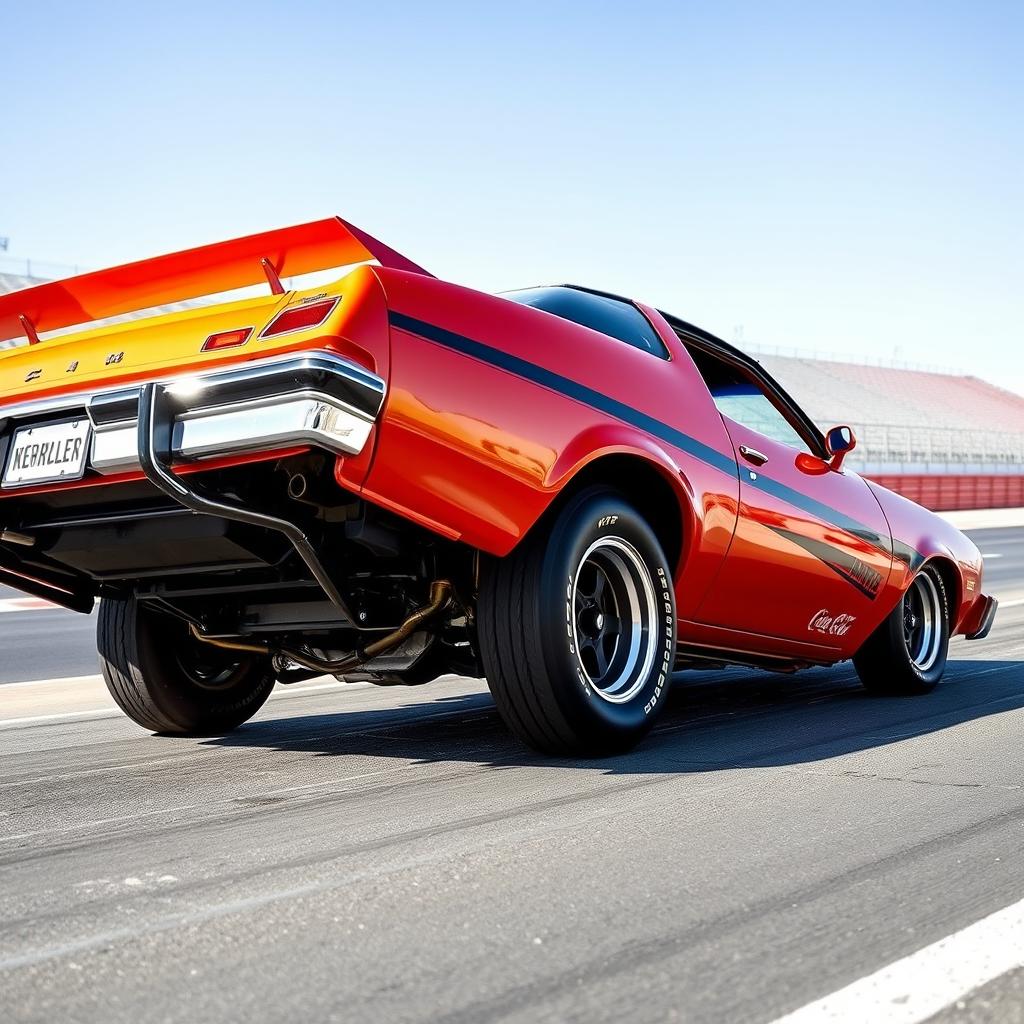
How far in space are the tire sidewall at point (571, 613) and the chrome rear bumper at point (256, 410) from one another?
2.74ft

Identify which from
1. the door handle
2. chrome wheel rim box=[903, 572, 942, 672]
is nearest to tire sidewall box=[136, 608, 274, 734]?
the door handle

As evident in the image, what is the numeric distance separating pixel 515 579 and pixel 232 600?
1.16 metres

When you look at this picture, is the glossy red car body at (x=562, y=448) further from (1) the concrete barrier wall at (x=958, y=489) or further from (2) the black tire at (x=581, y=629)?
(1) the concrete barrier wall at (x=958, y=489)

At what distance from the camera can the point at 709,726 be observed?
4945mm

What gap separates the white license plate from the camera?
3.69 metres

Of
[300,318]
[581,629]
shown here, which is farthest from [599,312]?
[300,318]

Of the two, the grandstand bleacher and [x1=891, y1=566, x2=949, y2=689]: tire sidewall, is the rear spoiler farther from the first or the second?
the grandstand bleacher

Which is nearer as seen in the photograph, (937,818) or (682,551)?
(937,818)

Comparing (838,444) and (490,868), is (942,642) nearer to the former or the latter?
(838,444)

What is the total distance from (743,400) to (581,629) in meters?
1.51

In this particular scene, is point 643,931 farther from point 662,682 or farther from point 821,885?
point 662,682

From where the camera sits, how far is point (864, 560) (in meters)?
5.61

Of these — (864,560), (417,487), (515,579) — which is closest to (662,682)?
(515,579)

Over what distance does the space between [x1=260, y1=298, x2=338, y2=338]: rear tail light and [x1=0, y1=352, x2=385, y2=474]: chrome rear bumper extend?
125 millimetres
